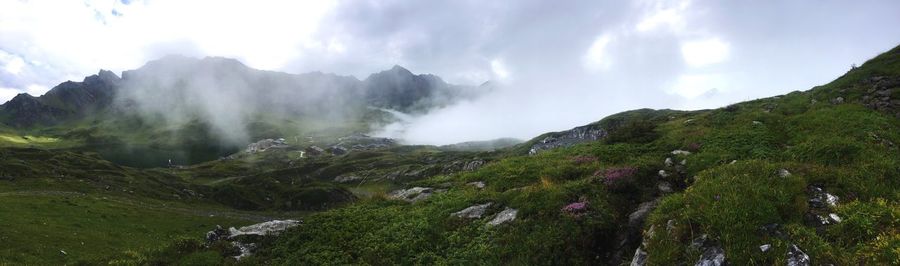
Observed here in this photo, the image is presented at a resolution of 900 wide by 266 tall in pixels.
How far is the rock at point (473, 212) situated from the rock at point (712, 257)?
477 inches

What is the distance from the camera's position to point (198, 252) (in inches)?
982

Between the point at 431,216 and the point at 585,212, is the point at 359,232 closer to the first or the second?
the point at 431,216

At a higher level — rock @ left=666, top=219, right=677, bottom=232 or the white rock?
the white rock

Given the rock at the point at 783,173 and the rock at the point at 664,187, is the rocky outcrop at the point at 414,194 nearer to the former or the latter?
the rock at the point at 664,187

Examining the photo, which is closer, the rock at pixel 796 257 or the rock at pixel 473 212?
the rock at pixel 796 257

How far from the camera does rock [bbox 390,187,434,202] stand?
107 ft

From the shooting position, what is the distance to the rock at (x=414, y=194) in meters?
32.7

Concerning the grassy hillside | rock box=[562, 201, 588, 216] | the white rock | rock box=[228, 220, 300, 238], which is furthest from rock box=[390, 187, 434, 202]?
the white rock

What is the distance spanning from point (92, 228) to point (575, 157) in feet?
233

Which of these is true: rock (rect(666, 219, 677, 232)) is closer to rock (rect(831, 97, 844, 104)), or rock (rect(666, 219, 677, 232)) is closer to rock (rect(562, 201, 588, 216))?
rock (rect(562, 201, 588, 216))

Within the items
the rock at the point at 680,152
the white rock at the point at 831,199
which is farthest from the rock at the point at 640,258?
the rock at the point at 680,152

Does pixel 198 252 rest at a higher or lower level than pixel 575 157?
lower

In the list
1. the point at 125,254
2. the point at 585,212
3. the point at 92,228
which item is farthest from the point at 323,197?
the point at 585,212

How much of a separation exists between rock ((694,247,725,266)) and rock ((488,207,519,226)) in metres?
9.50
